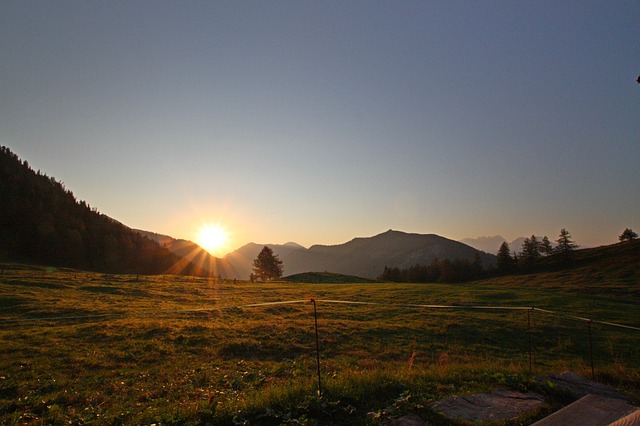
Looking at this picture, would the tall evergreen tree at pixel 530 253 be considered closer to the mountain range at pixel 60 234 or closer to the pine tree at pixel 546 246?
the pine tree at pixel 546 246

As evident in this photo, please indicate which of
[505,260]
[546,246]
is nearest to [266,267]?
[505,260]

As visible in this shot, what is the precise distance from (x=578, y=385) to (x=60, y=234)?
117 m

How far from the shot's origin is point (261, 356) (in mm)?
16609

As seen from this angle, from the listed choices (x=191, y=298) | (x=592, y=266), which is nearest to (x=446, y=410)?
(x=191, y=298)

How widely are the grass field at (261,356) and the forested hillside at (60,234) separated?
64.7 m

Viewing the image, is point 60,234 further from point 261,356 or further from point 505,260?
point 505,260

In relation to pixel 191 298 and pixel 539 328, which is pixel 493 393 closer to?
pixel 539 328

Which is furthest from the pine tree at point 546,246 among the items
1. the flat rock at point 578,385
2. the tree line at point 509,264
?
the flat rock at point 578,385

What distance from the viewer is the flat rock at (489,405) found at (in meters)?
5.89

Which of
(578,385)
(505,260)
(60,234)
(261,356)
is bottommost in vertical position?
(261,356)

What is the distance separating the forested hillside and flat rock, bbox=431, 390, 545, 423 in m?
100

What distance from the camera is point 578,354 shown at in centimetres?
2055

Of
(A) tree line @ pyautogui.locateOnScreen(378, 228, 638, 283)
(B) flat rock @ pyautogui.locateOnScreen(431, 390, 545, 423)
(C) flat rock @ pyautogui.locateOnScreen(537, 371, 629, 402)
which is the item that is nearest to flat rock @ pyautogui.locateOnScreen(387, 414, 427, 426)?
(B) flat rock @ pyautogui.locateOnScreen(431, 390, 545, 423)

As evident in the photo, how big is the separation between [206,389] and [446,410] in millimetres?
7347
